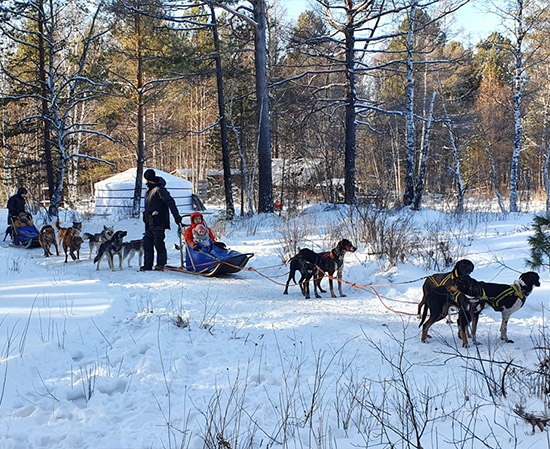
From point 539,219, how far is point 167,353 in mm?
3393

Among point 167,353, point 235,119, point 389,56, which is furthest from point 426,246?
point 389,56

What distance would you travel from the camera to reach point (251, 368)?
12.4 ft

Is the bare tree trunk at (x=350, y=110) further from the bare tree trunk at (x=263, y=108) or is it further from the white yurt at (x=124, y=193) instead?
the white yurt at (x=124, y=193)

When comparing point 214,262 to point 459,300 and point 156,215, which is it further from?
point 459,300

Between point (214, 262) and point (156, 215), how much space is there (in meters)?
1.54

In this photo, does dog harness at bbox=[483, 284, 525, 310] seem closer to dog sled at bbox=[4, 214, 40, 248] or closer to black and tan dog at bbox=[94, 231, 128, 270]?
black and tan dog at bbox=[94, 231, 128, 270]

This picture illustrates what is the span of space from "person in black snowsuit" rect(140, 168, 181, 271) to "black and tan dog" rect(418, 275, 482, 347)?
525 centimetres

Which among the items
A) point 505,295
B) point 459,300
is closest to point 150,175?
point 459,300

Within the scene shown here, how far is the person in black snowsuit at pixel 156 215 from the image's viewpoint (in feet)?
27.7

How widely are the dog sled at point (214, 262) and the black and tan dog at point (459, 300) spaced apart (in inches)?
165

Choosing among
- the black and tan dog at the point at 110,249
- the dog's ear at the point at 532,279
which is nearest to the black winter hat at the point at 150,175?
the black and tan dog at the point at 110,249

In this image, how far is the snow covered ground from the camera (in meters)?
2.66

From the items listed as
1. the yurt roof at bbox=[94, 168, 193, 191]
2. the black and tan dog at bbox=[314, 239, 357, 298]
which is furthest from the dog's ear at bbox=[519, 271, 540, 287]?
the yurt roof at bbox=[94, 168, 193, 191]

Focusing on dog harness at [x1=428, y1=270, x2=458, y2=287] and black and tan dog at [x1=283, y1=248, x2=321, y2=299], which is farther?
black and tan dog at [x1=283, y1=248, x2=321, y2=299]
